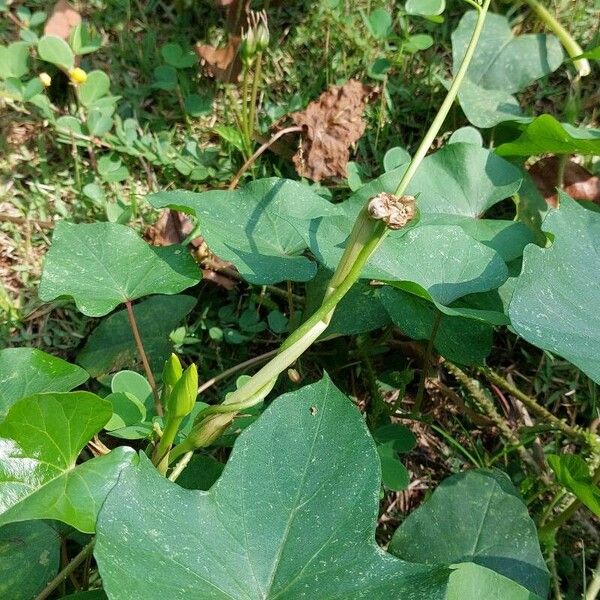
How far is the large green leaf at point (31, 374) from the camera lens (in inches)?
45.3

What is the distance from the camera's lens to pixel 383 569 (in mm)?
924

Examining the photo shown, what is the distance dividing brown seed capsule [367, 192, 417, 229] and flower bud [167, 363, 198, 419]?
31 cm

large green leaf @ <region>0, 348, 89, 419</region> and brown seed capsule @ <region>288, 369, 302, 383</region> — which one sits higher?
large green leaf @ <region>0, 348, 89, 419</region>

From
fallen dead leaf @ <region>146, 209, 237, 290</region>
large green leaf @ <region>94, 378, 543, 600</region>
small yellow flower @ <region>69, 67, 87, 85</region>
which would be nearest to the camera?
large green leaf @ <region>94, 378, 543, 600</region>

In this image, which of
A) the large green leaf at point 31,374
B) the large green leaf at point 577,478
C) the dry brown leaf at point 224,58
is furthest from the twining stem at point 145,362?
the dry brown leaf at point 224,58

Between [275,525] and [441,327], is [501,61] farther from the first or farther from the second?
[275,525]

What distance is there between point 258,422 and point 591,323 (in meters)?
0.46

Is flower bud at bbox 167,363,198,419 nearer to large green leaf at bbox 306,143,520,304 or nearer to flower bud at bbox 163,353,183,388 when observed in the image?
flower bud at bbox 163,353,183,388

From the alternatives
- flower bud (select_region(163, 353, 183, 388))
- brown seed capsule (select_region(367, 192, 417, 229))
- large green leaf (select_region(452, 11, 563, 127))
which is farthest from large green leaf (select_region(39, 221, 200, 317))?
large green leaf (select_region(452, 11, 563, 127))

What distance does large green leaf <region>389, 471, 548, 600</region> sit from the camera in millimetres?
1166

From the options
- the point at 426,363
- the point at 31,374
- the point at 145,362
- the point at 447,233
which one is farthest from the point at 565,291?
the point at 31,374

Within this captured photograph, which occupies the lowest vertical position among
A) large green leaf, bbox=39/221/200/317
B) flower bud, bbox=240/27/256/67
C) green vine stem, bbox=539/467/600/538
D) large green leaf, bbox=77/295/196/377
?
green vine stem, bbox=539/467/600/538

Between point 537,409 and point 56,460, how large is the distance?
855mm

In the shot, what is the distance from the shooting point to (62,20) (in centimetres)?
183
